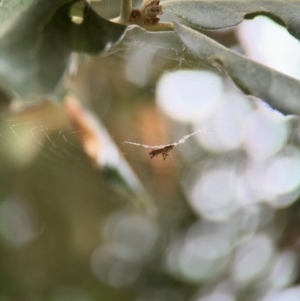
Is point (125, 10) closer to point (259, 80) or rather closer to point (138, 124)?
point (259, 80)

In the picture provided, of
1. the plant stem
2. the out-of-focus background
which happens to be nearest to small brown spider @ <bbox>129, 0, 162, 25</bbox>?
the plant stem

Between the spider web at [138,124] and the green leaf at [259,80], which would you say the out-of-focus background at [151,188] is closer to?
the spider web at [138,124]

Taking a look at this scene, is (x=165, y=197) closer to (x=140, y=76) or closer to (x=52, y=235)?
(x=52, y=235)

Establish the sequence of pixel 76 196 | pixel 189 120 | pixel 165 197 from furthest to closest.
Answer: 1. pixel 76 196
2. pixel 165 197
3. pixel 189 120

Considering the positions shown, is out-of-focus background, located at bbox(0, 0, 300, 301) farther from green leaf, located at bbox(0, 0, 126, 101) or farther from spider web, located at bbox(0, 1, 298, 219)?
green leaf, located at bbox(0, 0, 126, 101)

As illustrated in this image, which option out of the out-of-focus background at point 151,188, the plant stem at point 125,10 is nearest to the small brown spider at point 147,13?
the plant stem at point 125,10

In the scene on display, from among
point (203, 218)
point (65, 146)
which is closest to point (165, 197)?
point (203, 218)
